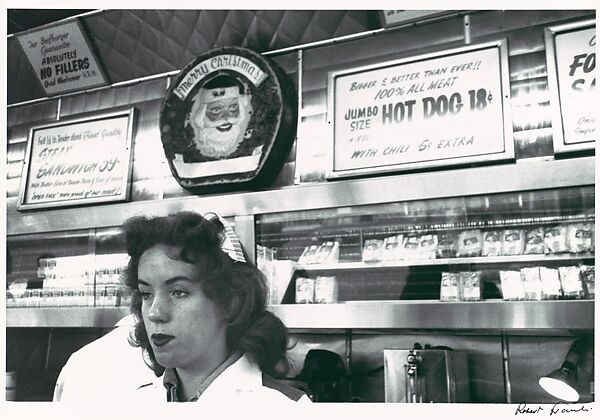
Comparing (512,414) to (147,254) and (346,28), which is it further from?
(346,28)

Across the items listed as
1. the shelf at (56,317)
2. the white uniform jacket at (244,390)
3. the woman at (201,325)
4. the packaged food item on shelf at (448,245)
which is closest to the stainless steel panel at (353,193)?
the packaged food item on shelf at (448,245)

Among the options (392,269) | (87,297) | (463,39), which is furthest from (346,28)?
(87,297)

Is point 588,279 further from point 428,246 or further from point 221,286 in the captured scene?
point 221,286

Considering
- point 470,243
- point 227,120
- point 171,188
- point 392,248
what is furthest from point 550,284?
point 171,188

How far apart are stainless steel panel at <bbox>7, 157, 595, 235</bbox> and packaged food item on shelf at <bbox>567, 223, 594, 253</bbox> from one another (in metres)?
0.13

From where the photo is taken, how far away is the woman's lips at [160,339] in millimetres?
1662

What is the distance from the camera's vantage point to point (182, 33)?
252 centimetres

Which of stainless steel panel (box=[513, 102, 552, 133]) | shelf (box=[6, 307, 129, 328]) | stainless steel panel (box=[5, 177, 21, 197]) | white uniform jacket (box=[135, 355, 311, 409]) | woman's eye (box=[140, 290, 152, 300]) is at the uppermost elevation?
stainless steel panel (box=[513, 102, 552, 133])

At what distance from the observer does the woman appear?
166cm

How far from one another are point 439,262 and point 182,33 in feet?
4.67

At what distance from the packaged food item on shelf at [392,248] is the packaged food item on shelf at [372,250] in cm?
1

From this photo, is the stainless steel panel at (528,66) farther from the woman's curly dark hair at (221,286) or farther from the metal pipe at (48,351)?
the metal pipe at (48,351)

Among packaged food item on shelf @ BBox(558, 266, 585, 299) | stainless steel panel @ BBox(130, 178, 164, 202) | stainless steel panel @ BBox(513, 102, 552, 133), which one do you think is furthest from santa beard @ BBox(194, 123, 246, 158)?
packaged food item on shelf @ BBox(558, 266, 585, 299)
